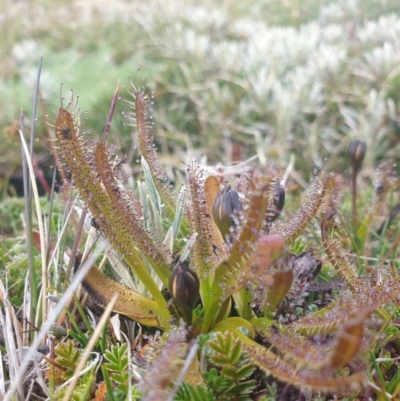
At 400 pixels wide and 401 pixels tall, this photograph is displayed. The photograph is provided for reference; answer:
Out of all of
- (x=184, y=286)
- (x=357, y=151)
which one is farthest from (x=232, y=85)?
(x=184, y=286)

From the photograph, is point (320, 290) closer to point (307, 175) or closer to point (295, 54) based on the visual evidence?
point (307, 175)

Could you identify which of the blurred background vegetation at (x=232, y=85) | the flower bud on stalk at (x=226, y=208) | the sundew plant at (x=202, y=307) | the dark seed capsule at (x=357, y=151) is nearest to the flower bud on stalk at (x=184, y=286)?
the sundew plant at (x=202, y=307)

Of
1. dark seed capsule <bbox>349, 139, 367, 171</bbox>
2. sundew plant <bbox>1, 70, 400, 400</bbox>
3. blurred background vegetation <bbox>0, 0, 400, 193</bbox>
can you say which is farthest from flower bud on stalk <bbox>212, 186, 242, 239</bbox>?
blurred background vegetation <bbox>0, 0, 400, 193</bbox>

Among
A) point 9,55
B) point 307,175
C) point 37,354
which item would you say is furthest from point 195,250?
point 9,55

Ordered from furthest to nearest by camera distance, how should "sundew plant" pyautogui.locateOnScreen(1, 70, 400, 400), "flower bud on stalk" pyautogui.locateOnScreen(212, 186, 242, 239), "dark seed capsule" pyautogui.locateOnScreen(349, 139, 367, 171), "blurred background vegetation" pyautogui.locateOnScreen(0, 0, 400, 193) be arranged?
"blurred background vegetation" pyautogui.locateOnScreen(0, 0, 400, 193)
"dark seed capsule" pyautogui.locateOnScreen(349, 139, 367, 171)
"flower bud on stalk" pyautogui.locateOnScreen(212, 186, 242, 239)
"sundew plant" pyautogui.locateOnScreen(1, 70, 400, 400)

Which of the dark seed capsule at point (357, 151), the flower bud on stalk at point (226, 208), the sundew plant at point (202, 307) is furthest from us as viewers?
the dark seed capsule at point (357, 151)

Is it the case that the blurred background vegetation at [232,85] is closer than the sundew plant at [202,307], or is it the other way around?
the sundew plant at [202,307]

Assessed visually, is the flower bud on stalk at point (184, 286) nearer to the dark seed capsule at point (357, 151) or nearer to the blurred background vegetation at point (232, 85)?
the dark seed capsule at point (357, 151)

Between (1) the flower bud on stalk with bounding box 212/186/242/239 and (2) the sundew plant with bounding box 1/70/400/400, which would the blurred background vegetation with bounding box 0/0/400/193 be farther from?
(1) the flower bud on stalk with bounding box 212/186/242/239
